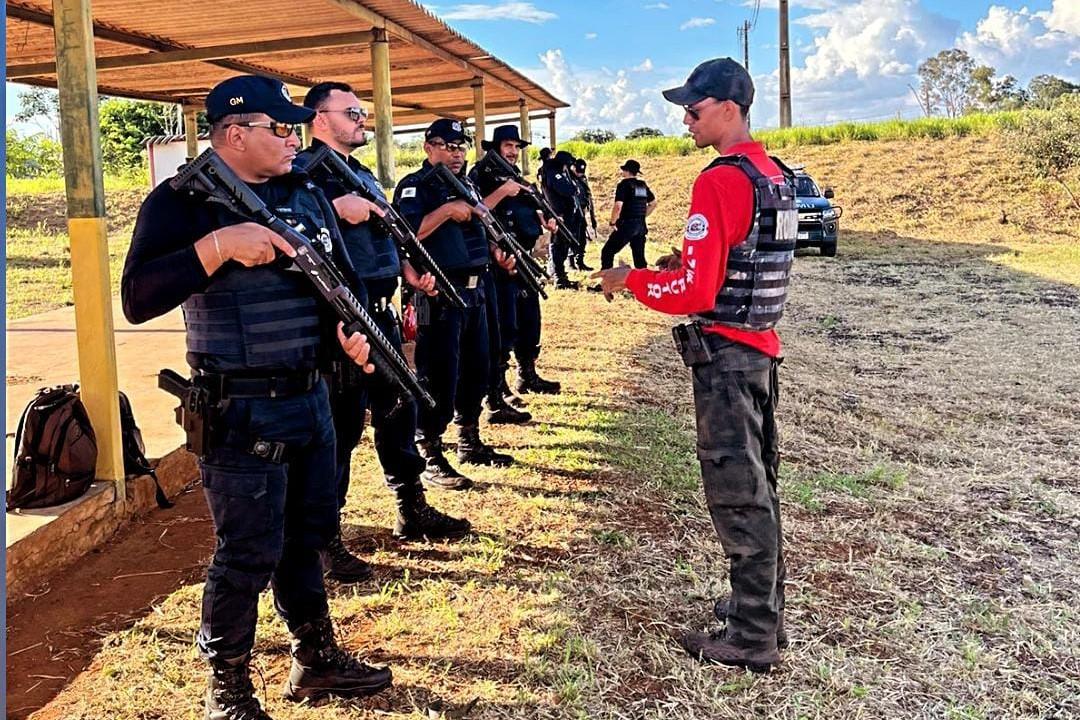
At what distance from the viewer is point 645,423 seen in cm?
580

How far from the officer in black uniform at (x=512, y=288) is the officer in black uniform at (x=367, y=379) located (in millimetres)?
1558

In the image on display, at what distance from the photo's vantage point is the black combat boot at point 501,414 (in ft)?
19.0

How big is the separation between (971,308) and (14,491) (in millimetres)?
10642

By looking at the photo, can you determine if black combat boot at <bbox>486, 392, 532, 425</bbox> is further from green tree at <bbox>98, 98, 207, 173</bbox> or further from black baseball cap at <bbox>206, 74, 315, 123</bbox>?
green tree at <bbox>98, 98, 207, 173</bbox>

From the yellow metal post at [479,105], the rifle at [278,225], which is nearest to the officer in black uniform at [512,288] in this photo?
the rifle at [278,225]

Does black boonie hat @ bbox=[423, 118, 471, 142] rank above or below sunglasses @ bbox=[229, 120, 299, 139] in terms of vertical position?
above

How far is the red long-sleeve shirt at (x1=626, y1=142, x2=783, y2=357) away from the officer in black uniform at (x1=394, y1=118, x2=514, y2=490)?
181 centimetres

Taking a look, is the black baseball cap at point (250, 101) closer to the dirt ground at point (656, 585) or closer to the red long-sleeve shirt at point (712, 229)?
the red long-sleeve shirt at point (712, 229)

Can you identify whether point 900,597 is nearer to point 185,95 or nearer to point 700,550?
point 700,550

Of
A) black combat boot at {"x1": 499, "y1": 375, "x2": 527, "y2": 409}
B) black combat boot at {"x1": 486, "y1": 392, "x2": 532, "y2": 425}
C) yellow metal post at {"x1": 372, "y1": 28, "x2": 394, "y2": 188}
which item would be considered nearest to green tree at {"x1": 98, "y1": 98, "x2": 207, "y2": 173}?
yellow metal post at {"x1": 372, "y1": 28, "x2": 394, "y2": 188}

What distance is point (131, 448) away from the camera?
420 centimetres

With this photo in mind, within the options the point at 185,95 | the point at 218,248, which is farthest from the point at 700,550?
the point at 185,95

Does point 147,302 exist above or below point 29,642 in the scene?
above

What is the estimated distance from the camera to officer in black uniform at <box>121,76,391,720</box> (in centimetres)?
222
